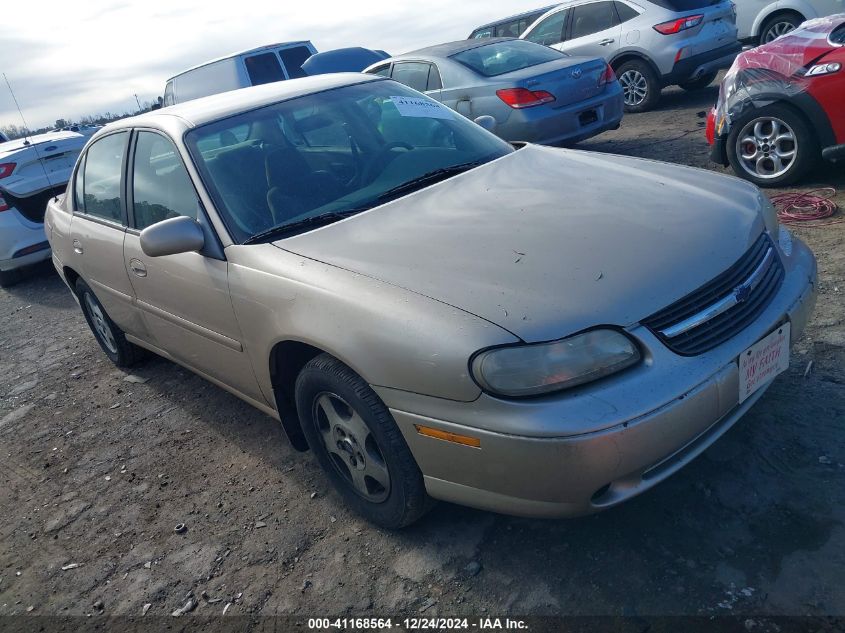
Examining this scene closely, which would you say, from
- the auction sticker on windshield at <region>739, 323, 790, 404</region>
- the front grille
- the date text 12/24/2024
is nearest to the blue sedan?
the front grille

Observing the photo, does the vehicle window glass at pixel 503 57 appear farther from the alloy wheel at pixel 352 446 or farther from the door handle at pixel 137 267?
the alloy wheel at pixel 352 446

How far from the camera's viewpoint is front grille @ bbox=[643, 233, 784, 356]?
87.8 inches

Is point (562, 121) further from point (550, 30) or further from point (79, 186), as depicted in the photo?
point (79, 186)

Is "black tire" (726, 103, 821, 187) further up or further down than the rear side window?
further down

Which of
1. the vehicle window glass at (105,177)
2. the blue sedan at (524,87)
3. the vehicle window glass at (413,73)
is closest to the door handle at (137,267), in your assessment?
the vehicle window glass at (105,177)

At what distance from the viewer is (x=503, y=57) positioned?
801 cm

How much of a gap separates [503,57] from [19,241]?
5623 mm

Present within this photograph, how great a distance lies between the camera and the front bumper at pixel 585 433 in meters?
2.07

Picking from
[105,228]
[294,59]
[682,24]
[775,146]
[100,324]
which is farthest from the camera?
[294,59]

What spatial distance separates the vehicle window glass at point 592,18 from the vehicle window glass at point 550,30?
9.1 inches

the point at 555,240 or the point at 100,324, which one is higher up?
the point at 555,240

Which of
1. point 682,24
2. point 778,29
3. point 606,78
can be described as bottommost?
point 778,29

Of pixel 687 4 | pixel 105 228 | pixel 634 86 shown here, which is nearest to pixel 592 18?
pixel 634 86

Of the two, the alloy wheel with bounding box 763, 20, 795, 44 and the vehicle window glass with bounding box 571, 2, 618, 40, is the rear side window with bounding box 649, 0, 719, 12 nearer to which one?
the vehicle window glass with bounding box 571, 2, 618, 40
